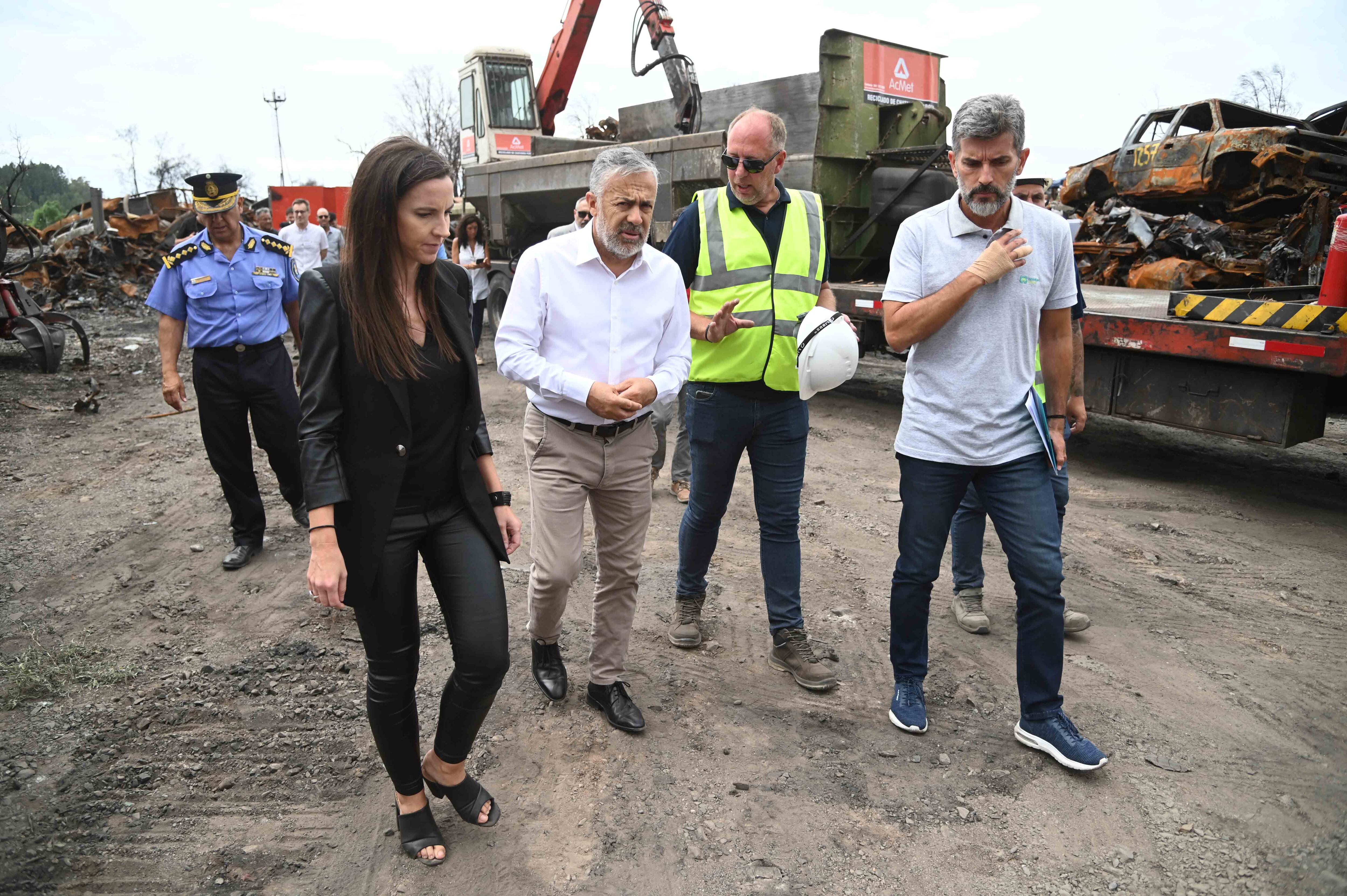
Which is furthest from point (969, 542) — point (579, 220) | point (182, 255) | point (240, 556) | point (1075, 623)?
point (182, 255)

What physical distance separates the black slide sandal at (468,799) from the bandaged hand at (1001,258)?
2.10 metres

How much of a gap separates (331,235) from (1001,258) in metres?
10.2

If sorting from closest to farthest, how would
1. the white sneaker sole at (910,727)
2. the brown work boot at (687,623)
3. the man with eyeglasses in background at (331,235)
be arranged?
the white sneaker sole at (910,727), the brown work boot at (687,623), the man with eyeglasses in background at (331,235)

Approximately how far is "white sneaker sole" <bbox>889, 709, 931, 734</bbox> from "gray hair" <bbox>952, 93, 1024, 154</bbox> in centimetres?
191

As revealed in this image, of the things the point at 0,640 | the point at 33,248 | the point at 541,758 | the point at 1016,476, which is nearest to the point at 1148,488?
the point at 1016,476

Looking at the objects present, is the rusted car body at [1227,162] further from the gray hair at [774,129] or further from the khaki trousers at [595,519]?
the khaki trousers at [595,519]

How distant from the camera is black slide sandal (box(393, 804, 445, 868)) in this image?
2.52 metres

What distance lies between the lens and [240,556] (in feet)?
15.9

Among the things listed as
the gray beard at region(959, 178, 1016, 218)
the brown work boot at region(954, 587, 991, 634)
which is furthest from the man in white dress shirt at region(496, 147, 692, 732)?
the brown work boot at region(954, 587, 991, 634)

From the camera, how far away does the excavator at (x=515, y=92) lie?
1334 centimetres

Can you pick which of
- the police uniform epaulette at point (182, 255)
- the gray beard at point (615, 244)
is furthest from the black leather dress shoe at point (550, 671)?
the police uniform epaulette at point (182, 255)

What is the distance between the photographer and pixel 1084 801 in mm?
2789

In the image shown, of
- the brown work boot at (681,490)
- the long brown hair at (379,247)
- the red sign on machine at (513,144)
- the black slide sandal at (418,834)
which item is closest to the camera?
the long brown hair at (379,247)

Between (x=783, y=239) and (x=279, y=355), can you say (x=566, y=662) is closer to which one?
(x=783, y=239)
